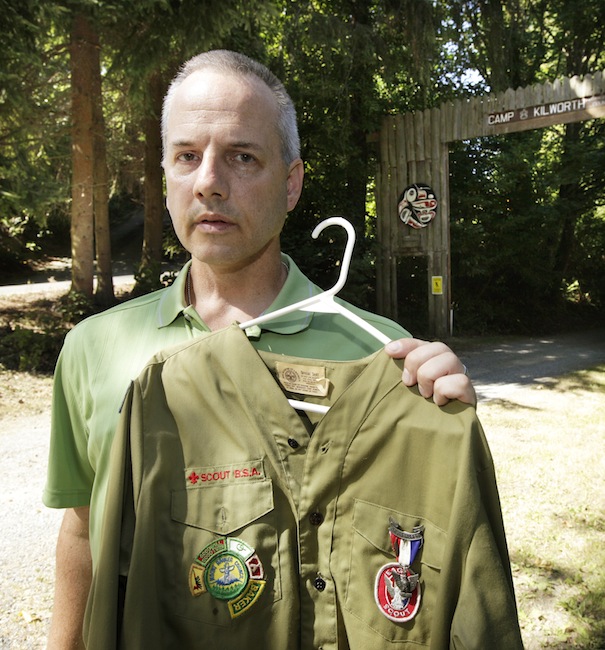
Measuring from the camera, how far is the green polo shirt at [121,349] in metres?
1.71

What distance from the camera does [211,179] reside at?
160cm

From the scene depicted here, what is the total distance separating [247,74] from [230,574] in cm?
128

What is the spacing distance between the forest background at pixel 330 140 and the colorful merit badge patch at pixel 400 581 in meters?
7.77

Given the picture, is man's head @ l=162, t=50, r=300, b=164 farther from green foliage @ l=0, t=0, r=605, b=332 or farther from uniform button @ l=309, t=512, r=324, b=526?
green foliage @ l=0, t=0, r=605, b=332

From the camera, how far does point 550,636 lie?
11.7 ft

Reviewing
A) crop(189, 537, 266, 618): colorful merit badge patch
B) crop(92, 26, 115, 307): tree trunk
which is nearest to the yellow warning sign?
crop(92, 26, 115, 307): tree trunk

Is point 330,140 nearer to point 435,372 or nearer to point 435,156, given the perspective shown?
point 435,156

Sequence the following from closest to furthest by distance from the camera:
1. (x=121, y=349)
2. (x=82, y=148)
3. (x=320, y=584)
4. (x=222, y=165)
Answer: (x=320, y=584) < (x=222, y=165) < (x=121, y=349) < (x=82, y=148)

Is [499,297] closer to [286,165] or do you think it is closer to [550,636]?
[550,636]

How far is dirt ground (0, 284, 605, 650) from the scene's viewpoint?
12.2 feet

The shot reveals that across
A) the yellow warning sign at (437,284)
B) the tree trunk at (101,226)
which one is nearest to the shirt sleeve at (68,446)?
the tree trunk at (101,226)

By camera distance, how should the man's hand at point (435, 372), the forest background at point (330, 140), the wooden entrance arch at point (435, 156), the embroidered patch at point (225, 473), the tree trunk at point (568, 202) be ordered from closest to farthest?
the man's hand at point (435, 372), the embroidered patch at point (225, 473), the forest background at point (330, 140), the wooden entrance arch at point (435, 156), the tree trunk at point (568, 202)

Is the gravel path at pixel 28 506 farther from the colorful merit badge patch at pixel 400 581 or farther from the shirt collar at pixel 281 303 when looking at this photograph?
the colorful merit badge patch at pixel 400 581

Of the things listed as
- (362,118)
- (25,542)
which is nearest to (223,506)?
(25,542)
